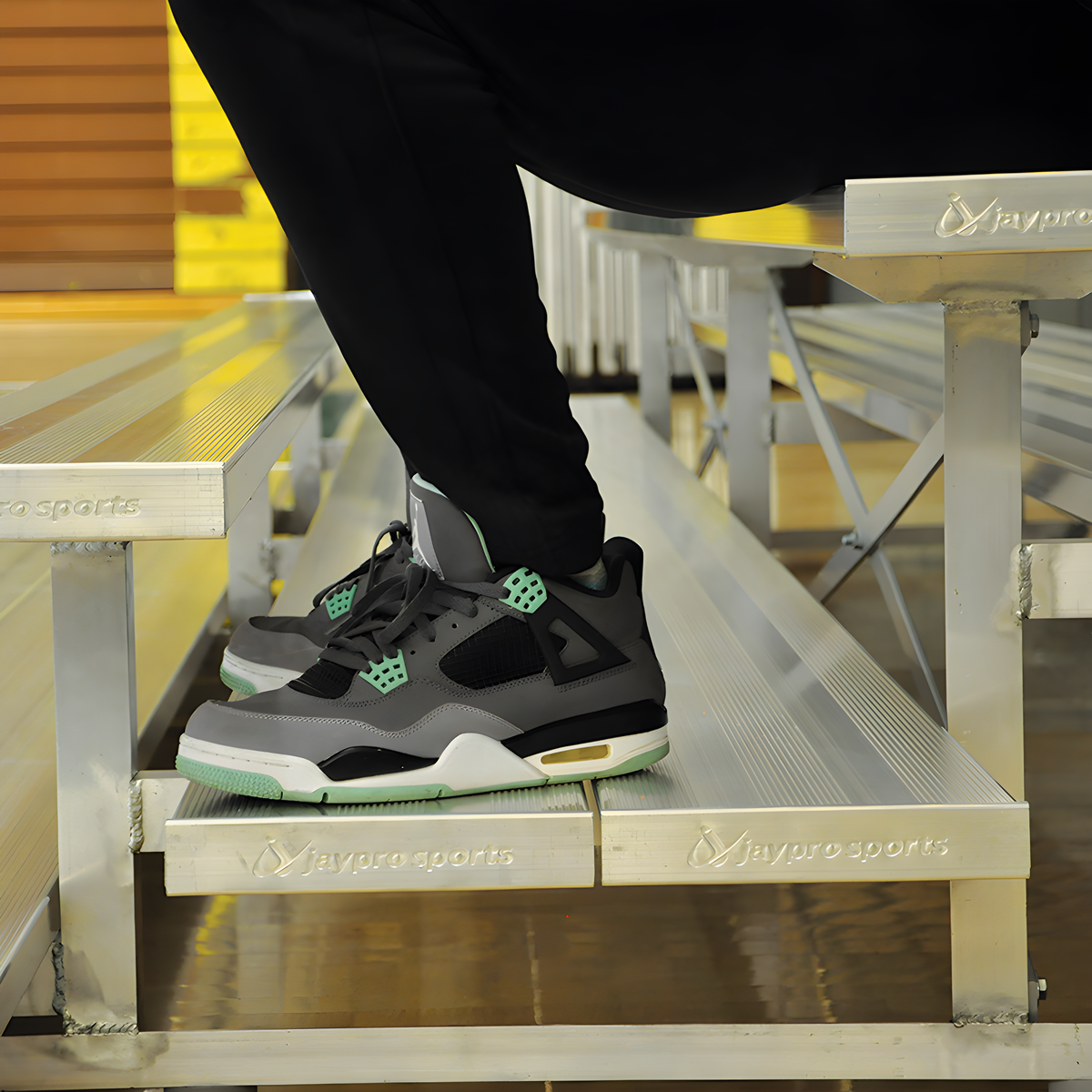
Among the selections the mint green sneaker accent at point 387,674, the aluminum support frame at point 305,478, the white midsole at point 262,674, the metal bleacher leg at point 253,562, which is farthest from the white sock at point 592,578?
the aluminum support frame at point 305,478

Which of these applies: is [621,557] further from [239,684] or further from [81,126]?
[81,126]

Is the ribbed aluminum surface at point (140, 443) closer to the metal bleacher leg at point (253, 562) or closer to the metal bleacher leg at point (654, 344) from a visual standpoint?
the metal bleacher leg at point (253, 562)

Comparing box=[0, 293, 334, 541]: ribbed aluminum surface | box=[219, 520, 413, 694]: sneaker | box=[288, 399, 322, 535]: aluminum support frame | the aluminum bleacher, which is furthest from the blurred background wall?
the aluminum bleacher

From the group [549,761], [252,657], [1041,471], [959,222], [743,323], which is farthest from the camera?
[743,323]

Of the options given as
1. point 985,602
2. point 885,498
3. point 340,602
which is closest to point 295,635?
point 340,602

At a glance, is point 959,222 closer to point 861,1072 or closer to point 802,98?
point 802,98

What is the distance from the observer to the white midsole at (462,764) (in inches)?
22.2

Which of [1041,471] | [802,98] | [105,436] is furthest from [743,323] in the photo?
[105,436]

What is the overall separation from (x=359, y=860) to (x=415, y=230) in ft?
1.05

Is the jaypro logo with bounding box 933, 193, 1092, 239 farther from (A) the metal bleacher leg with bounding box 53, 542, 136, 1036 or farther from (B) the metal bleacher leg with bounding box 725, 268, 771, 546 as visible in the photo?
(B) the metal bleacher leg with bounding box 725, 268, 771, 546

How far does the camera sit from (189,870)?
0.56 meters

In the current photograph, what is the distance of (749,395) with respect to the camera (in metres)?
1.59

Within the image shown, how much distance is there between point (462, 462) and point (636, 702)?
166 mm

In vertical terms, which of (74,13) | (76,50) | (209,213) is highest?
(74,13)
